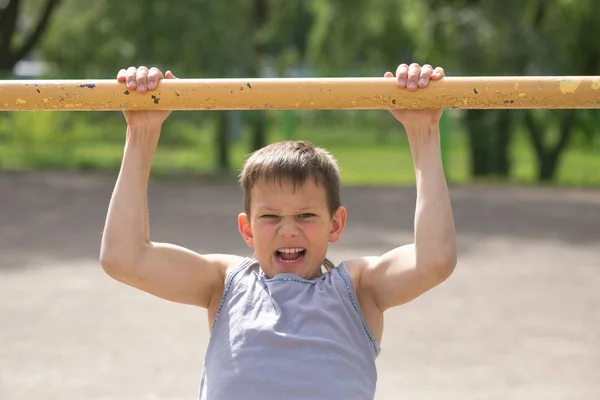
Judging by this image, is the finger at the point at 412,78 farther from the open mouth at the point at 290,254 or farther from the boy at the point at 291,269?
the open mouth at the point at 290,254

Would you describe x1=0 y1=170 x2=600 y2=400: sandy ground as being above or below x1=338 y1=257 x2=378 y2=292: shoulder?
above

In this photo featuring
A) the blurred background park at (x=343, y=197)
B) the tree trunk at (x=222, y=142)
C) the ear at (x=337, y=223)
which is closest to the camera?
the ear at (x=337, y=223)

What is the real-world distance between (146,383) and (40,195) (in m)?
7.96

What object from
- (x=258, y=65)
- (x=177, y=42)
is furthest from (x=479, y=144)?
(x=177, y=42)

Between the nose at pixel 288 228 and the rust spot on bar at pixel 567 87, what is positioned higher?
the rust spot on bar at pixel 567 87

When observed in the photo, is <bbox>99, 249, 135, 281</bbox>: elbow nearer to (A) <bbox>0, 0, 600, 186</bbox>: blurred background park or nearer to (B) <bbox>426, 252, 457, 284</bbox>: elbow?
(B) <bbox>426, 252, 457, 284</bbox>: elbow

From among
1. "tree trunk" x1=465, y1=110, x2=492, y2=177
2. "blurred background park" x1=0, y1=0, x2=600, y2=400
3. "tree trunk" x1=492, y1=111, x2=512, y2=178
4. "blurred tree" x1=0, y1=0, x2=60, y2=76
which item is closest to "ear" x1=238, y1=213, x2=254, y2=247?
"blurred background park" x1=0, y1=0, x2=600, y2=400

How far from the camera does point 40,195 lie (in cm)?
1217

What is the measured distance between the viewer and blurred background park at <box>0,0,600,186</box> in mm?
14172

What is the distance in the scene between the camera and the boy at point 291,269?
248 centimetres

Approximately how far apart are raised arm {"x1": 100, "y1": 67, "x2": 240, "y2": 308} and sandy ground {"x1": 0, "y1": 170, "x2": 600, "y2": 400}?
181 cm

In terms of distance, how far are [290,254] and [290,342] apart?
239 millimetres

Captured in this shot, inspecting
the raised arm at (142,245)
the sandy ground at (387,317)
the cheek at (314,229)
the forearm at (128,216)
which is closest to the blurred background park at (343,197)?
the sandy ground at (387,317)

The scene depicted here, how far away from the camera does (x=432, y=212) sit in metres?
2.56
